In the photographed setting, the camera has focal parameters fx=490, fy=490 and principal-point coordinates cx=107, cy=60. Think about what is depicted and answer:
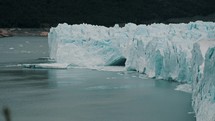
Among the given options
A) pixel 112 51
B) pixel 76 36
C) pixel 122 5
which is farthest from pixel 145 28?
pixel 122 5

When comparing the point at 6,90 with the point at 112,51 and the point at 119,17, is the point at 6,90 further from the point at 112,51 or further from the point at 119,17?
the point at 119,17

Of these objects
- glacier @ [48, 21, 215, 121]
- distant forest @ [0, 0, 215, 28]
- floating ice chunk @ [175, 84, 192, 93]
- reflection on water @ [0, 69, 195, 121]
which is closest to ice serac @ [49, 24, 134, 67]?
glacier @ [48, 21, 215, 121]

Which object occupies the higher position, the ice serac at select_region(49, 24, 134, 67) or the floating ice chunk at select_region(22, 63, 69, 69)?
the ice serac at select_region(49, 24, 134, 67)

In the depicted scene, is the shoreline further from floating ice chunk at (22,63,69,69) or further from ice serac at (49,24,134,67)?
floating ice chunk at (22,63,69,69)

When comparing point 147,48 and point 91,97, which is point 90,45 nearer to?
point 147,48

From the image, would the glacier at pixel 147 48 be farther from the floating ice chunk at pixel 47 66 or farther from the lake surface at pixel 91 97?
the floating ice chunk at pixel 47 66

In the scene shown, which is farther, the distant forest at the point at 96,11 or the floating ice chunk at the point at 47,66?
the distant forest at the point at 96,11

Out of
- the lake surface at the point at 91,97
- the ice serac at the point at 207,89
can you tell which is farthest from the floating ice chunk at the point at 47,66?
the ice serac at the point at 207,89
